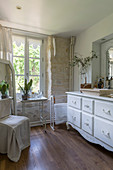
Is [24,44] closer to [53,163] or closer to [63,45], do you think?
[63,45]

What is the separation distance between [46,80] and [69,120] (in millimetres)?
1219

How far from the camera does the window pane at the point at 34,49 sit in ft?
Answer: 9.88

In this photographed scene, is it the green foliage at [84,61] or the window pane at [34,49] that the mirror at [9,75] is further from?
the green foliage at [84,61]

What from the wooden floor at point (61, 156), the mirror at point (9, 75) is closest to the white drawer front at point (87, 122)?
the wooden floor at point (61, 156)

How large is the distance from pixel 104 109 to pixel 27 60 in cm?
211

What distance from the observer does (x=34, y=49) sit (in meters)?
3.06

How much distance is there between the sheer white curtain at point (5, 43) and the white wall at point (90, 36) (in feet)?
5.37

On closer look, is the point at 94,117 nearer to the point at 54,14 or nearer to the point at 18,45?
the point at 54,14

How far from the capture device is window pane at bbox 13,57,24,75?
9.33 feet

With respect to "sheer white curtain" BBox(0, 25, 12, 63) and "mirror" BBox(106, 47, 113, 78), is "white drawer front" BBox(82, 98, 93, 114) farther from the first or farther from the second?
"sheer white curtain" BBox(0, 25, 12, 63)

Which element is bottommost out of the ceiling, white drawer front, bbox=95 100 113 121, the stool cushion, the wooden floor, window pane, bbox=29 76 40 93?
the wooden floor

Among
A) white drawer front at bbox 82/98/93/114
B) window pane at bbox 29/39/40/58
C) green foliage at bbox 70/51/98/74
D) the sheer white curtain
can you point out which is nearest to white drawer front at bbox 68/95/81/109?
white drawer front at bbox 82/98/93/114

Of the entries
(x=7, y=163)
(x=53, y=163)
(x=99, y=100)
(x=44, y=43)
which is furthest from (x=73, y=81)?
(x=7, y=163)

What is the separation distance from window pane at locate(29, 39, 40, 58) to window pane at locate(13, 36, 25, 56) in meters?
0.20
